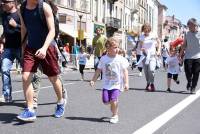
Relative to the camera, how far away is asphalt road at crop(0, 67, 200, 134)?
273 inches

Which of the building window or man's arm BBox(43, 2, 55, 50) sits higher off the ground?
the building window

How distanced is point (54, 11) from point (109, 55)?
1042 millimetres

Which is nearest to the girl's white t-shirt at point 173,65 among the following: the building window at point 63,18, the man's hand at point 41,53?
the man's hand at point 41,53

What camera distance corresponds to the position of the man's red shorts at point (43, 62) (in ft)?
24.0

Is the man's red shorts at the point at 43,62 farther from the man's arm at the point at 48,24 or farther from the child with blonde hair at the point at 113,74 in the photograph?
the child with blonde hair at the point at 113,74

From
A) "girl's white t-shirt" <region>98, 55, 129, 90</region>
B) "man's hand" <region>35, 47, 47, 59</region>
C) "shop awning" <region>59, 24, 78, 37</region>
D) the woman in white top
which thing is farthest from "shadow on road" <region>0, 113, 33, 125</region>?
"shop awning" <region>59, 24, 78, 37</region>

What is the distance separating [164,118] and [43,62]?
2099 mm

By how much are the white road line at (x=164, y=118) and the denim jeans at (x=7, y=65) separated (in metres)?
2.69

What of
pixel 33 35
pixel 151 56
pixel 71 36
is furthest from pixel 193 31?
pixel 71 36

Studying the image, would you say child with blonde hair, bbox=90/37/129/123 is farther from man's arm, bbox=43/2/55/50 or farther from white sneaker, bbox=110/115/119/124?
man's arm, bbox=43/2/55/50

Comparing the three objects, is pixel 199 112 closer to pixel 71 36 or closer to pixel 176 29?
pixel 71 36

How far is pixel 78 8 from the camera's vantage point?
5481 cm

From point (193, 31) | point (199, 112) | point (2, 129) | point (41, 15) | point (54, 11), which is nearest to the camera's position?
point (2, 129)

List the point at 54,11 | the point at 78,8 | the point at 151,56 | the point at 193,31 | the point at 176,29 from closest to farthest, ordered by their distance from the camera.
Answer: the point at 54,11 → the point at 193,31 → the point at 151,56 → the point at 78,8 → the point at 176,29
